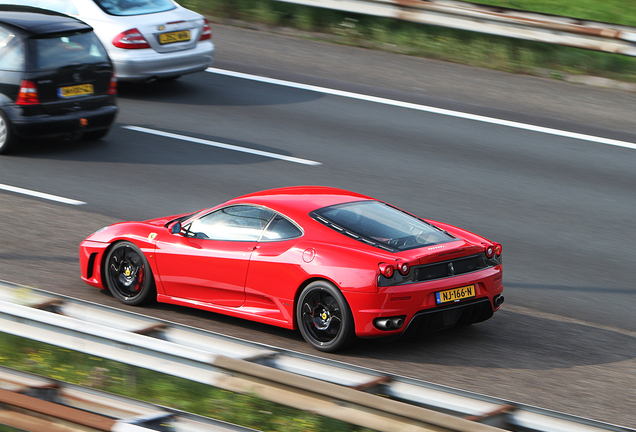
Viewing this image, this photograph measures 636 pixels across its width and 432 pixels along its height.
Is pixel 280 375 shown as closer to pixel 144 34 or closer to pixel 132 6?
pixel 144 34

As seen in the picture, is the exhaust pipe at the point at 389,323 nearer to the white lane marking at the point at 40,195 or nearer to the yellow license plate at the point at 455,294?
the yellow license plate at the point at 455,294

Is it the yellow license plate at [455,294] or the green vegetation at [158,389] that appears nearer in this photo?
the green vegetation at [158,389]

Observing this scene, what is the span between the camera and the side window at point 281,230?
735 centimetres

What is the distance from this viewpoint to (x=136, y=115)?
47.6 feet

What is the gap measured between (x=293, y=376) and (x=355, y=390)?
1.25 feet

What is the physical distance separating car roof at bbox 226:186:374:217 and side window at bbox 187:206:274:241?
3.3 inches

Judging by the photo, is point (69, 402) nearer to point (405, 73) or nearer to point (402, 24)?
point (405, 73)

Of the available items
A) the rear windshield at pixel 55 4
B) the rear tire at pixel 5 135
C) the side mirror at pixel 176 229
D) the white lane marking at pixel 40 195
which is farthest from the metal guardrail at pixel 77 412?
the rear windshield at pixel 55 4

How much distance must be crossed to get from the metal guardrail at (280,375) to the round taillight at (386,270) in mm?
1542

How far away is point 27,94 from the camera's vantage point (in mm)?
12078

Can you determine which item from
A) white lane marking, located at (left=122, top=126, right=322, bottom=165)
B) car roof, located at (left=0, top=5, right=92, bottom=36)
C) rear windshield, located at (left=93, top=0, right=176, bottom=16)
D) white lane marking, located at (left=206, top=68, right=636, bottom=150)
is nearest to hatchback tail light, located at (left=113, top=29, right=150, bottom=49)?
rear windshield, located at (left=93, top=0, right=176, bottom=16)

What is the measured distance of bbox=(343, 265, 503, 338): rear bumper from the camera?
6.81 meters

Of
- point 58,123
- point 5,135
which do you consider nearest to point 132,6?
point 58,123

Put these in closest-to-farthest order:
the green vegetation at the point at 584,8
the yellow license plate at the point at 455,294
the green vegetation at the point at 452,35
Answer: the yellow license plate at the point at 455,294 → the green vegetation at the point at 452,35 → the green vegetation at the point at 584,8
